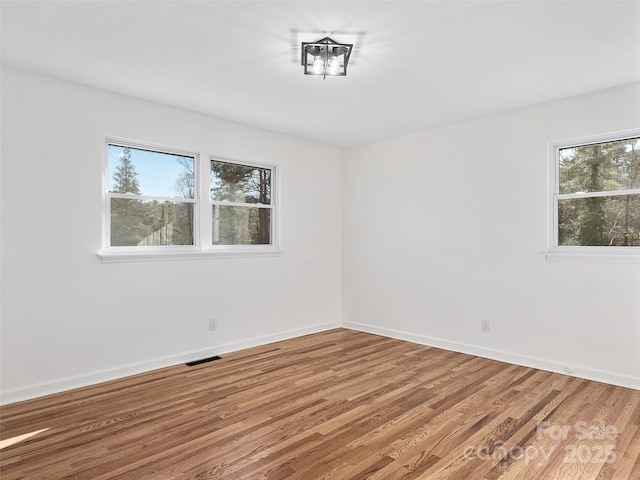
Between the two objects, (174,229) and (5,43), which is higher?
(5,43)

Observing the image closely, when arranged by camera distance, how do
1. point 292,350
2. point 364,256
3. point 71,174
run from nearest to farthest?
point 71,174 → point 292,350 → point 364,256

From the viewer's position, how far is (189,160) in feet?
13.5

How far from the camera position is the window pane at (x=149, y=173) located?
362 cm

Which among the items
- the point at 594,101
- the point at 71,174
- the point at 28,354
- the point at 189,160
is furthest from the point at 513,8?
the point at 28,354

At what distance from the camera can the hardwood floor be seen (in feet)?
6.95

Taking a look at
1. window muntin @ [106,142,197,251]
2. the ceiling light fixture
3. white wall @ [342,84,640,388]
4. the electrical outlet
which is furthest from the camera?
the electrical outlet

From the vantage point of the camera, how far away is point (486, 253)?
13.5ft

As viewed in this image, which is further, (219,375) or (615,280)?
(219,375)

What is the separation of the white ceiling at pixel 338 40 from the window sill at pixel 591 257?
1.42 metres

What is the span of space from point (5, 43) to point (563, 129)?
4.46m

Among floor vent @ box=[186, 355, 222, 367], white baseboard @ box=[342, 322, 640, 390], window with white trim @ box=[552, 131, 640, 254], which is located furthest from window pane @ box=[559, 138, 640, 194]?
floor vent @ box=[186, 355, 222, 367]

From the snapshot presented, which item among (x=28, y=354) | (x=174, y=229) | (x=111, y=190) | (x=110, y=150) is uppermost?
(x=110, y=150)

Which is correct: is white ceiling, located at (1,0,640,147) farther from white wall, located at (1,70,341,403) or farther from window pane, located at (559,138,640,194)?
window pane, located at (559,138,640,194)

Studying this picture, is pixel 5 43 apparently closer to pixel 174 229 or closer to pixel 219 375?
pixel 174 229
